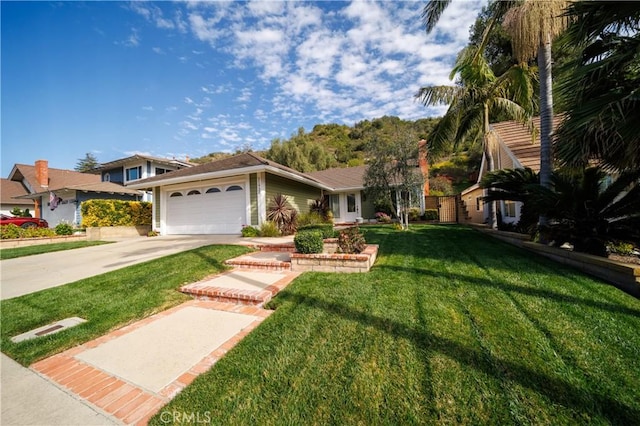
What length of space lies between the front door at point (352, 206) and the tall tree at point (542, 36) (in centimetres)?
1138

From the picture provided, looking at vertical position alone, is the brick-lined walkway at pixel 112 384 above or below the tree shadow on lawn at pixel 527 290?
below

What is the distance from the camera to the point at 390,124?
451 inches

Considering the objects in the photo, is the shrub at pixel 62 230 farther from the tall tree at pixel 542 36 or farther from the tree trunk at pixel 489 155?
the tree trunk at pixel 489 155

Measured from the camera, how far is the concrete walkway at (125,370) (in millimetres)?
2010

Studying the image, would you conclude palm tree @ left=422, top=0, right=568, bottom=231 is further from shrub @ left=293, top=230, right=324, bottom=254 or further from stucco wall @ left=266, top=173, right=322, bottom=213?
stucco wall @ left=266, top=173, right=322, bottom=213

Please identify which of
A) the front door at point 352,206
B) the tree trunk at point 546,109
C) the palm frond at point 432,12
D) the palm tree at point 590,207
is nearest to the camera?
the palm tree at point 590,207

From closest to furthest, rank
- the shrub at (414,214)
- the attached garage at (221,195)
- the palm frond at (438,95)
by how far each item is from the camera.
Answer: the palm frond at (438,95) → the attached garage at (221,195) → the shrub at (414,214)

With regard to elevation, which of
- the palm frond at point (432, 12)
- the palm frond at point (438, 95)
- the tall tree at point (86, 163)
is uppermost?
the tall tree at point (86, 163)

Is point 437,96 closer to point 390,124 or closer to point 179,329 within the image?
point 390,124

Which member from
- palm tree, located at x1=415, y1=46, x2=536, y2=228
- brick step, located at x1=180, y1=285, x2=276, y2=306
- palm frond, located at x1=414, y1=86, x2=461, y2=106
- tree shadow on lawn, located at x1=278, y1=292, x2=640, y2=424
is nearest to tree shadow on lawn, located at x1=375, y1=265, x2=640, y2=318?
tree shadow on lawn, located at x1=278, y1=292, x2=640, y2=424

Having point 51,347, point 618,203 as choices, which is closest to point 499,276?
point 618,203

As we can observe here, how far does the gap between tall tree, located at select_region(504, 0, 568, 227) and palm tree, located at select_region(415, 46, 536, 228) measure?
3070 mm

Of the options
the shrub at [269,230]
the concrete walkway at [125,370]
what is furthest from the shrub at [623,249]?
the shrub at [269,230]

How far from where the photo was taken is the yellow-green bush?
44.4ft
